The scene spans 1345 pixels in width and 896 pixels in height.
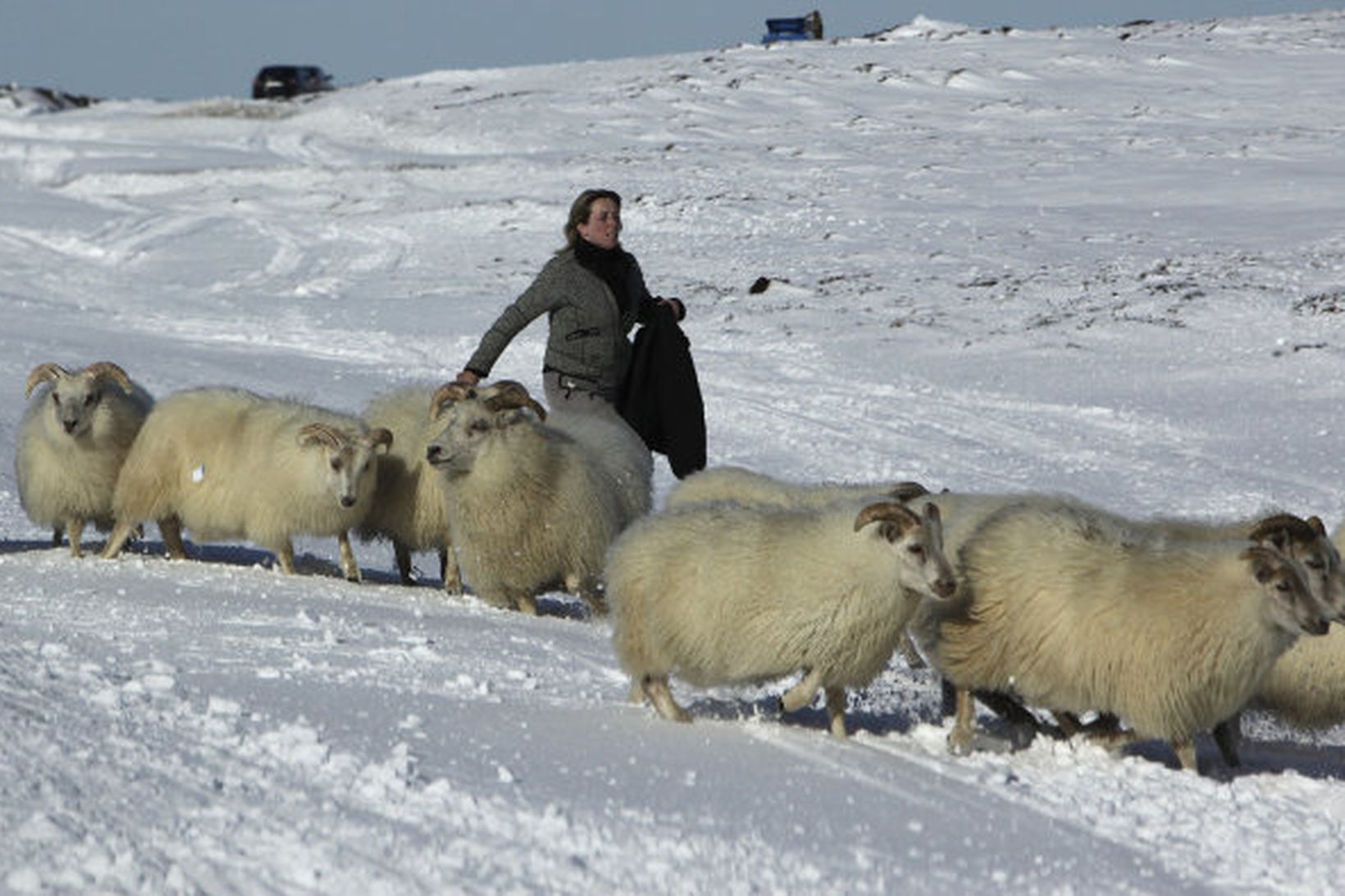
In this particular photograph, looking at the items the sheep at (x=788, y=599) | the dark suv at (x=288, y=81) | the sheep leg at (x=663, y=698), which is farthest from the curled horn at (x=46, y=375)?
the dark suv at (x=288, y=81)

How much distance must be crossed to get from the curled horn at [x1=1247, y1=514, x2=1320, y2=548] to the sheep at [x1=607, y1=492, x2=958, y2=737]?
49.1 inches

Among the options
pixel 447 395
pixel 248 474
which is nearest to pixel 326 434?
pixel 248 474

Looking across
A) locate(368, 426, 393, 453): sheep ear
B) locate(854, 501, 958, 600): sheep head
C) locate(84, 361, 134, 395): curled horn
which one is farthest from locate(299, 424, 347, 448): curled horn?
locate(854, 501, 958, 600): sheep head

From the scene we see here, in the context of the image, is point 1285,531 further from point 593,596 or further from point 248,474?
point 248,474

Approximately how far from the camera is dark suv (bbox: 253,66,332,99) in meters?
56.6

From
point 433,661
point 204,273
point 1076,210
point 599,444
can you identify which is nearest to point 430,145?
point 204,273

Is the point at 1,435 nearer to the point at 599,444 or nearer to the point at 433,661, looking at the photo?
the point at 599,444

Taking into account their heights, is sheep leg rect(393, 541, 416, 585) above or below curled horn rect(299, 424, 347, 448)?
below

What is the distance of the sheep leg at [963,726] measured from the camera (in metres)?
7.90

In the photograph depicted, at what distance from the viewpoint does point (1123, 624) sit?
7.92 meters

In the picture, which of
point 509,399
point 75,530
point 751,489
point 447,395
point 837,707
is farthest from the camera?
point 75,530

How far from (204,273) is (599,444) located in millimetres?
18861

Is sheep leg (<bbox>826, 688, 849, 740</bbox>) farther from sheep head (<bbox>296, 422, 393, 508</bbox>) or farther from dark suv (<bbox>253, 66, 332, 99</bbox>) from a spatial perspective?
dark suv (<bbox>253, 66, 332, 99</bbox>)

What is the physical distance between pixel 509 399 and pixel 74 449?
3226 mm
